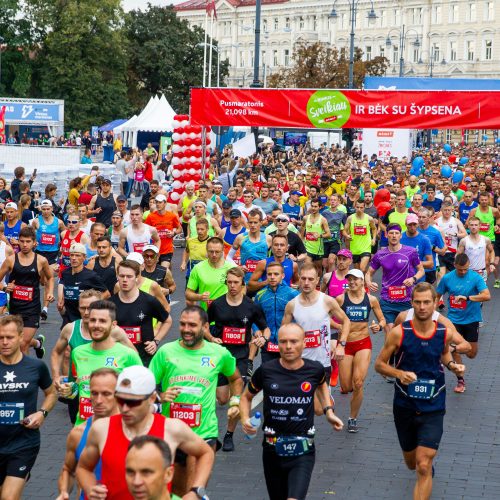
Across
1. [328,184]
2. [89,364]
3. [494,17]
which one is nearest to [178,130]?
[328,184]

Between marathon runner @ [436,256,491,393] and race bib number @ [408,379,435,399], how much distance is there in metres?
3.82

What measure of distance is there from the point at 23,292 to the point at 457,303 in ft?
14.4

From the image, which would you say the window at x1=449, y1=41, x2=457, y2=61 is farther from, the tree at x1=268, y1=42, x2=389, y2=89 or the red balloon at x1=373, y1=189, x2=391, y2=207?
the red balloon at x1=373, y1=189, x2=391, y2=207

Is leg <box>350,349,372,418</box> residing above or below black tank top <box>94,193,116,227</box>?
below

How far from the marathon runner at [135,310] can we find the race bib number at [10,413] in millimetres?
2062

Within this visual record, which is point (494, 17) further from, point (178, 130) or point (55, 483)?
point (55, 483)

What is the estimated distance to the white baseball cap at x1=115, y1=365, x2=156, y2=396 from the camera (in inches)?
203

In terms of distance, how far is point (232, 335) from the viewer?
9461 millimetres

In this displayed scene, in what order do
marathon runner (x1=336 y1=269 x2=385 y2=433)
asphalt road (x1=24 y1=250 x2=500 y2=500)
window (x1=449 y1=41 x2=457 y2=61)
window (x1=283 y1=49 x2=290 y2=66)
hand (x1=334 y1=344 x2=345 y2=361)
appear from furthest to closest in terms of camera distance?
window (x1=283 y1=49 x2=290 y2=66) < window (x1=449 y1=41 x2=457 y2=61) < marathon runner (x1=336 y1=269 x2=385 y2=433) < hand (x1=334 y1=344 x2=345 y2=361) < asphalt road (x1=24 y1=250 x2=500 y2=500)

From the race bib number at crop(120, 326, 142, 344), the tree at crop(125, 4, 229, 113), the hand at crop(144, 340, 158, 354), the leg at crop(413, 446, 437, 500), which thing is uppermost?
the tree at crop(125, 4, 229, 113)

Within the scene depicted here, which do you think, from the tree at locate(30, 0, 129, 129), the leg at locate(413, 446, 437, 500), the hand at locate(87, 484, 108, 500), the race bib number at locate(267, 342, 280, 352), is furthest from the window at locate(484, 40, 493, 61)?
the hand at locate(87, 484, 108, 500)

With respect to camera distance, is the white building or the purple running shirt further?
the white building

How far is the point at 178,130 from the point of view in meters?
26.1

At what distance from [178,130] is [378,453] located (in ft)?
57.3
